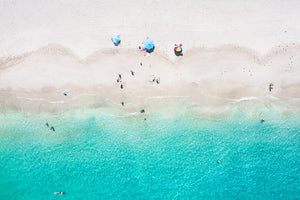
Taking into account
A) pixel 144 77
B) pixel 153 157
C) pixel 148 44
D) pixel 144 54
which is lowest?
pixel 153 157

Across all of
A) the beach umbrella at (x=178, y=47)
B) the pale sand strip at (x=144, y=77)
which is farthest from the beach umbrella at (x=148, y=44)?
the beach umbrella at (x=178, y=47)

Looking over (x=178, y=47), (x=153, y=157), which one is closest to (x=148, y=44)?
(x=178, y=47)

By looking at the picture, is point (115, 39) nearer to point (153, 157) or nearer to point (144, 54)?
point (144, 54)

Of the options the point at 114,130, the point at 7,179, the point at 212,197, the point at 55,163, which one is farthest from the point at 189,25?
the point at 7,179

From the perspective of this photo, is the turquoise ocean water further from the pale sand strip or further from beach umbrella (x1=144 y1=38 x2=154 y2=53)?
beach umbrella (x1=144 y1=38 x2=154 y2=53)

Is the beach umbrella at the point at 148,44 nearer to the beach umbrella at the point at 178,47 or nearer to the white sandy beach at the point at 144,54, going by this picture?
the white sandy beach at the point at 144,54

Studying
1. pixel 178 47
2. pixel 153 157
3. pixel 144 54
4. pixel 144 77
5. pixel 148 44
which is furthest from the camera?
pixel 153 157

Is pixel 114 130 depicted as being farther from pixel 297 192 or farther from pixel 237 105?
pixel 297 192
